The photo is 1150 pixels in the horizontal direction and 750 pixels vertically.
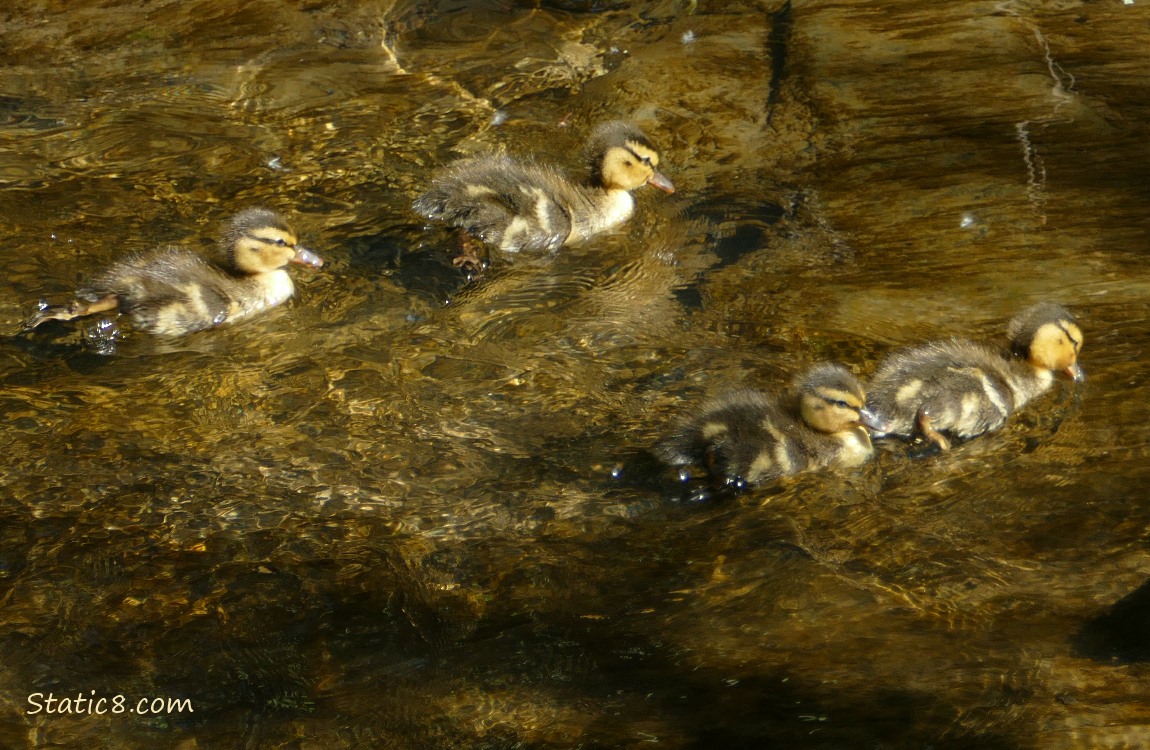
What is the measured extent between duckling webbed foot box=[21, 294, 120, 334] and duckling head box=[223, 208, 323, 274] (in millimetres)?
452

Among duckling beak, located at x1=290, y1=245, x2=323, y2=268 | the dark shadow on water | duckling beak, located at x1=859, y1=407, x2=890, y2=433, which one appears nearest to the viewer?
the dark shadow on water

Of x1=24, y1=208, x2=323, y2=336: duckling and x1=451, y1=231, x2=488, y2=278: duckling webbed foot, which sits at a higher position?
x1=24, y1=208, x2=323, y2=336: duckling

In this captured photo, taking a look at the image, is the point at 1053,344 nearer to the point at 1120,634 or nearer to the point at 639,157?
the point at 1120,634

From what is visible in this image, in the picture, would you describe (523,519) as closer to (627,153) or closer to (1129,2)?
(627,153)

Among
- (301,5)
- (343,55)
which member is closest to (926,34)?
(343,55)

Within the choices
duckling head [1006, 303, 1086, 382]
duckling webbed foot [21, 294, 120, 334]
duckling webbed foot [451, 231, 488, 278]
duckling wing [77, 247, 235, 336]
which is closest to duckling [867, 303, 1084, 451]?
duckling head [1006, 303, 1086, 382]

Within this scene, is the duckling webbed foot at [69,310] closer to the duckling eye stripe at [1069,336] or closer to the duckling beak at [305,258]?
the duckling beak at [305,258]

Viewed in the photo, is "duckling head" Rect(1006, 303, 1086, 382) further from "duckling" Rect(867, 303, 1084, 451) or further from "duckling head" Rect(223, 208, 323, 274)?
"duckling head" Rect(223, 208, 323, 274)

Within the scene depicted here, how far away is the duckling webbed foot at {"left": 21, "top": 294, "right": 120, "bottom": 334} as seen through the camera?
4.19 m

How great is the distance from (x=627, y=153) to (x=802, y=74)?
110 centimetres

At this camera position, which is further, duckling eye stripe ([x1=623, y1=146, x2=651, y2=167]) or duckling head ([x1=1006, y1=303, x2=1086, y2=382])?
duckling eye stripe ([x1=623, y1=146, x2=651, y2=167])

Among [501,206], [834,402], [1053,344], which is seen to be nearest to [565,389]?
[834,402]

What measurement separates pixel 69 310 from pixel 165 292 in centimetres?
33

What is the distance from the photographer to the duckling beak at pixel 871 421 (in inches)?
151
